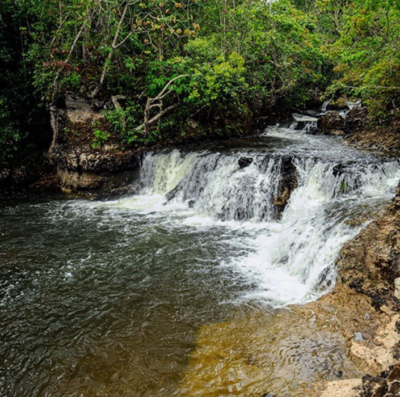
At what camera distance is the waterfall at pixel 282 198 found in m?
6.13

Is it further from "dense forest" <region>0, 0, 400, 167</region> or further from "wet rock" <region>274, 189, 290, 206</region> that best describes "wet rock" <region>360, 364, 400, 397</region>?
"dense forest" <region>0, 0, 400, 167</region>

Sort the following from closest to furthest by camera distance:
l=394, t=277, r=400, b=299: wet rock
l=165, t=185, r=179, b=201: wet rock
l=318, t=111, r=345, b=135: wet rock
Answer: l=394, t=277, r=400, b=299: wet rock → l=165, t=185, r=179, b=201: wet rock → l=318, t=111, r=345, b=135: wet rock

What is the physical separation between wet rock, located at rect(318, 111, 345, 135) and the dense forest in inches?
60.3

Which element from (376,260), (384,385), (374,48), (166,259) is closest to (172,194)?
(166,259)

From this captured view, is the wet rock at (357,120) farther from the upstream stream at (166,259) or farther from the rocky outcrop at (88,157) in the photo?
the rocky outcrop at (88,157)

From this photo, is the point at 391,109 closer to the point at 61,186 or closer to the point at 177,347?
the point at 177,347

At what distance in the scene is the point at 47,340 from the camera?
15.5ft

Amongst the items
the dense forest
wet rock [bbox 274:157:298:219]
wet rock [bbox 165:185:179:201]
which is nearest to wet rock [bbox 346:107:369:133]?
the dense forest

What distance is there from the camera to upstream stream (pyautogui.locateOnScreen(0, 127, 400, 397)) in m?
4.30

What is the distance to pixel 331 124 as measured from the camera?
15.6m

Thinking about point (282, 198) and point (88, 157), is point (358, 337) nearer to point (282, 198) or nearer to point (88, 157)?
point (282, 198)

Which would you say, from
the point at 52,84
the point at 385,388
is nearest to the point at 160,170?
the point at 52,84

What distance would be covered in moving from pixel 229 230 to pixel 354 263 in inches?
162

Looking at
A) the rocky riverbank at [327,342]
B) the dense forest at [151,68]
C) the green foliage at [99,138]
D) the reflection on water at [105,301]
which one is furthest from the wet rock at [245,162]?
the green foliage at [99,138]
